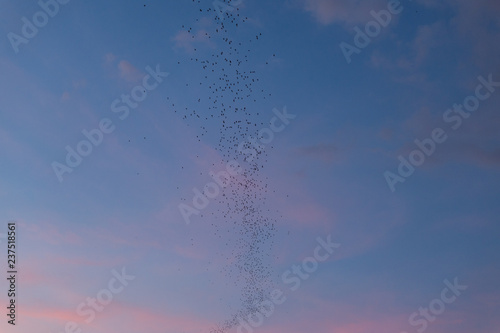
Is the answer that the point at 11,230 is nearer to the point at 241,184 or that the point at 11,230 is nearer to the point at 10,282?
the point at 10,282

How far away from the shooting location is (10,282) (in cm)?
2103

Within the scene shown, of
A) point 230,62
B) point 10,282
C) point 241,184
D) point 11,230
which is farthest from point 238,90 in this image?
point 10,282

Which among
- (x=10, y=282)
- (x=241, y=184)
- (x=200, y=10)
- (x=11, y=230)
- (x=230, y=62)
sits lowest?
(x=10, y=282)

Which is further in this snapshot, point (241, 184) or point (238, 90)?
point (241, 184)

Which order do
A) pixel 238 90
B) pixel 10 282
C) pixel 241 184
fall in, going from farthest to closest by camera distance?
pixel 241 184 → pixel 10 282 → pixel 238 90

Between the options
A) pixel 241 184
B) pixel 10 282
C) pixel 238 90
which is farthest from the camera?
pixel 241 184

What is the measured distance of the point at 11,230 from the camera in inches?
845

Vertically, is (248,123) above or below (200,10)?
below

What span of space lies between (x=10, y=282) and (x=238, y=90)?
→ 20.7 meters

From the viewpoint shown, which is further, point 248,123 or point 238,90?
point 248,123

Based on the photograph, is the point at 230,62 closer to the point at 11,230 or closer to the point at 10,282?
the point at 11,230

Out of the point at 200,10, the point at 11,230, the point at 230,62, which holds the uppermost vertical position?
the point at 200,10

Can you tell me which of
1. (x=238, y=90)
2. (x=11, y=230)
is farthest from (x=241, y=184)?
(x=11, y=230)

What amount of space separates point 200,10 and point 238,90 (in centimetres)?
581
